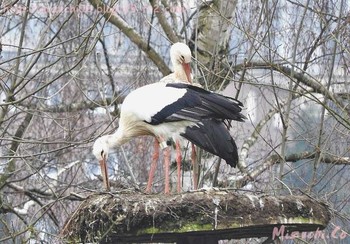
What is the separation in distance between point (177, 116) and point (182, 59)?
0.76 metres

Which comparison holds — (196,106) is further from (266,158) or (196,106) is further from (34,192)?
(34,192)

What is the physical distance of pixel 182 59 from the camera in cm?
707

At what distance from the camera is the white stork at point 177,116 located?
6.17 metres

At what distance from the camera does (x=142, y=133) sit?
6.86 m

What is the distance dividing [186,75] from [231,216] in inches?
71.8

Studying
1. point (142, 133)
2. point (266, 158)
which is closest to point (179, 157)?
point (142, 133)

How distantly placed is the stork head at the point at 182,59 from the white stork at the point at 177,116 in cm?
39

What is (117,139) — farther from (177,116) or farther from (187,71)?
(187,71)

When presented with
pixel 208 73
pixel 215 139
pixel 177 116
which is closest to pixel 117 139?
pixel 177 116

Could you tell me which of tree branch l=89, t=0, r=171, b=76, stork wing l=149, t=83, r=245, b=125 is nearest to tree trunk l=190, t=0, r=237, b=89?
tree branch l=89, t=0, r=171, b=76

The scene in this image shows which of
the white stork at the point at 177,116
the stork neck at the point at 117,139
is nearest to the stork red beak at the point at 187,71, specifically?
the white stork at the point at 177,116

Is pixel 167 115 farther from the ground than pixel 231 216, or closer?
farther from the ground

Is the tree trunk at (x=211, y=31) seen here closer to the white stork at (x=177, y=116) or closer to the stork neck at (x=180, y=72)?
the stork neck at (x=180, y=72)

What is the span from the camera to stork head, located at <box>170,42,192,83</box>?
7.05 m
